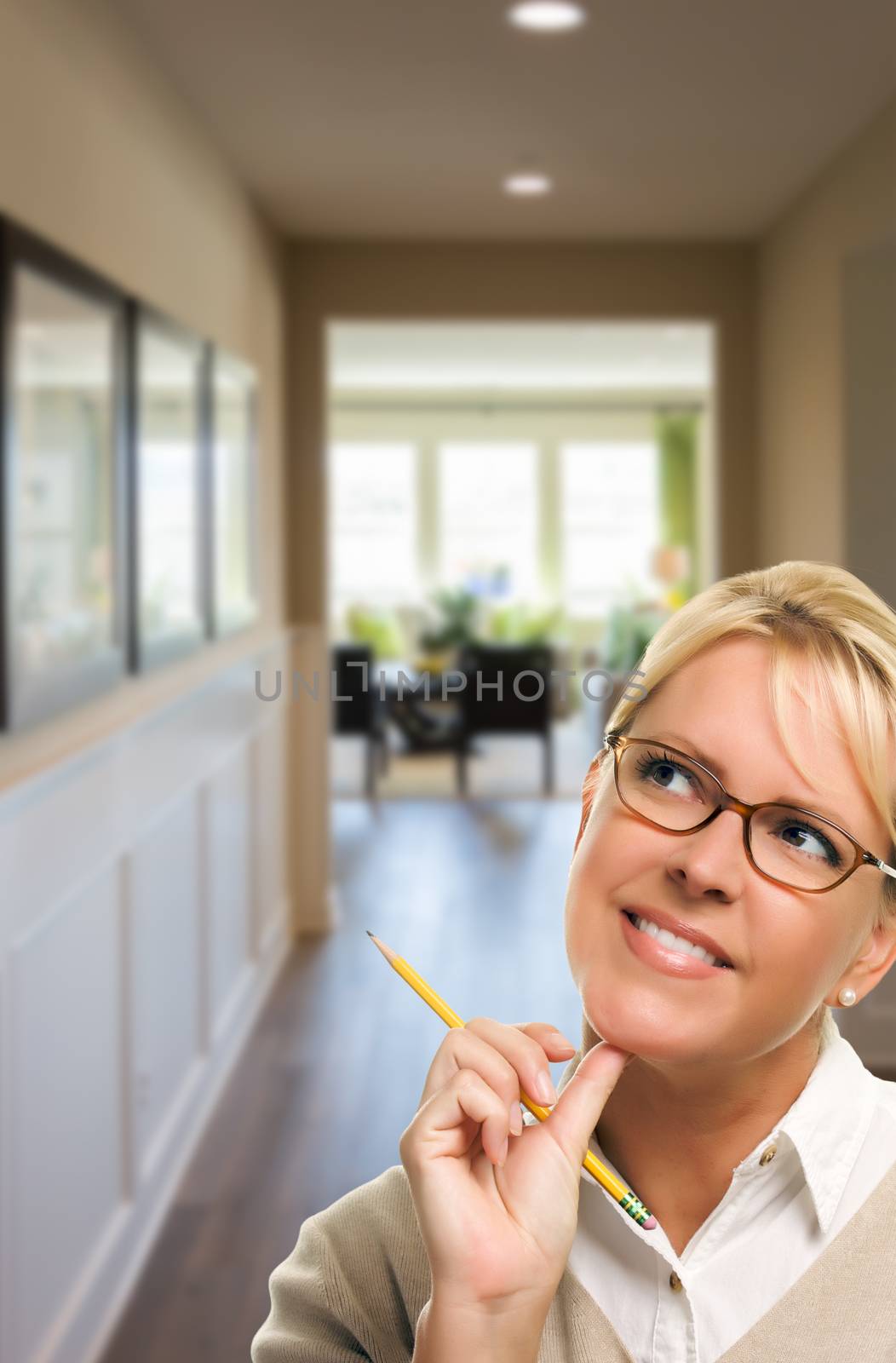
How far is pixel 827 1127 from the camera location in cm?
79

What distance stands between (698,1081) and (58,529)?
1707 mm

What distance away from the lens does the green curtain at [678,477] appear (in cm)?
1149

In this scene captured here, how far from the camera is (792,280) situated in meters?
4.09

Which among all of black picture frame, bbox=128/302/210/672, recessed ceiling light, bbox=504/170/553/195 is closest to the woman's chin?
black picture frame, bbox=128/302/210/672

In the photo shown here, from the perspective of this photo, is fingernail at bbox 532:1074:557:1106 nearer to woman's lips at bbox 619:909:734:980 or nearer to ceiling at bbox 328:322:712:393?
woman's lips at bbox 619:909:734:980

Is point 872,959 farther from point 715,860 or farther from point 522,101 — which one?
point 522,101

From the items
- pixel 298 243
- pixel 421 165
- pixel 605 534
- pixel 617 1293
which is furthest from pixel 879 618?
pixel 605 534

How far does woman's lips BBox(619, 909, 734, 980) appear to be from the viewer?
702mm

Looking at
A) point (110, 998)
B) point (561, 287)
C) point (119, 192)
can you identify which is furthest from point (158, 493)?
point (561, 287)

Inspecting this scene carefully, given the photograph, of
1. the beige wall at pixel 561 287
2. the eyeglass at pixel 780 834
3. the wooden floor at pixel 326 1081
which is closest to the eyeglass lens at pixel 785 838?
the eyeglass at pixel 780 834

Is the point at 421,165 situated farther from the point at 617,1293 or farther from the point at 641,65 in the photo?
the point at 617,1293

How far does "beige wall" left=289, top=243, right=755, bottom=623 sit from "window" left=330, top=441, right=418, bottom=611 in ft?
23.0

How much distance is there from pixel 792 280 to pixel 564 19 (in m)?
1.69

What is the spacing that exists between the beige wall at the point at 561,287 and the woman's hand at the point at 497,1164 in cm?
403
